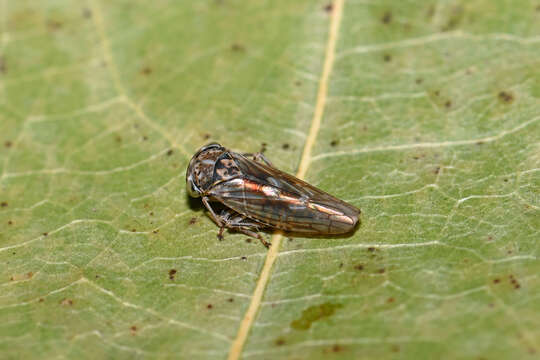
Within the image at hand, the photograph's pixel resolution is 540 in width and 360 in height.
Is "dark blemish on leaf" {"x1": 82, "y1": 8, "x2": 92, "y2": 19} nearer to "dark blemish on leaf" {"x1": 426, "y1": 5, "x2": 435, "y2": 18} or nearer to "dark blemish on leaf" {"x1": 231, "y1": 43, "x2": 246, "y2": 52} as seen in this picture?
"dark blemish on leaf" {"x1": 231, "y1": 43, "x2": 246, "y2": 52}

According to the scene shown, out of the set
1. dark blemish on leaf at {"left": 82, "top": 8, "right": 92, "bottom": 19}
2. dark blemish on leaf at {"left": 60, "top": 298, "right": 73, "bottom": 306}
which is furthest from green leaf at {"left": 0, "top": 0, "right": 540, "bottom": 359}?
dark blemish on leaf at {"left": 82, "top": 8, "right": 92, "bottom": 19}

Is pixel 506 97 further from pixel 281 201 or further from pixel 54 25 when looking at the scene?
pixel 54 25

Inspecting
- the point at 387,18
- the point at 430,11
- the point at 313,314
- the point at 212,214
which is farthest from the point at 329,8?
the point at 313,314

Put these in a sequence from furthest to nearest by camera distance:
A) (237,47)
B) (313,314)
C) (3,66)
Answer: (3,66) < (237,47) < (313,314)

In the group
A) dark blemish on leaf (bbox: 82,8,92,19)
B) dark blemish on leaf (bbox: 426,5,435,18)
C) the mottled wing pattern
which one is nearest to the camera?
the mottled wing pattern

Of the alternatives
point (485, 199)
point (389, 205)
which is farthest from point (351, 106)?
point (485, 199)

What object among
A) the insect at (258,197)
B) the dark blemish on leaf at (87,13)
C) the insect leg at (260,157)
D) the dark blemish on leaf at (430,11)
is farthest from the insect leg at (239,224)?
the dark blemish on leaf at (87,13)
